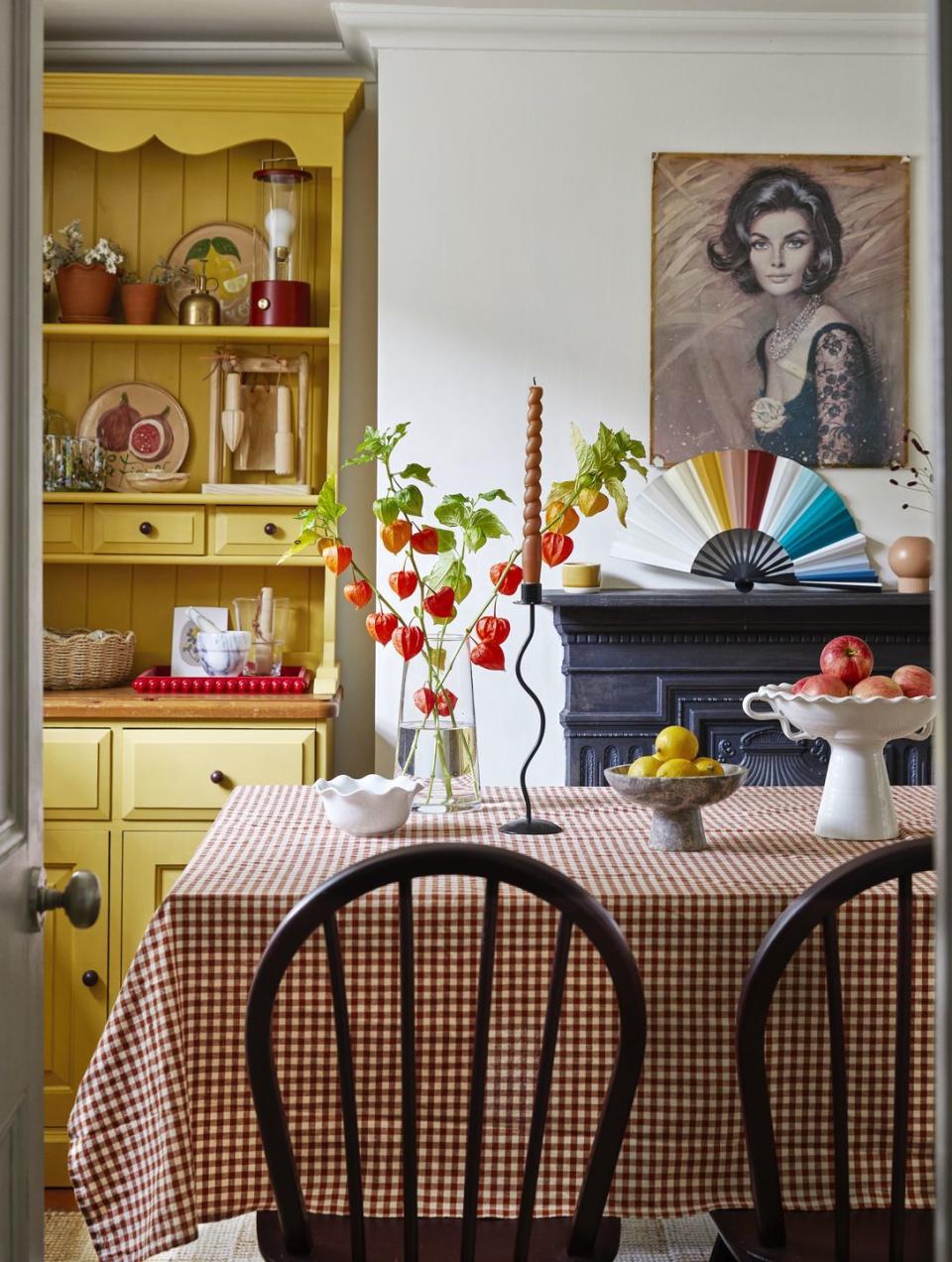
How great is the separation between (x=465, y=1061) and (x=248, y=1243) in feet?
4.10

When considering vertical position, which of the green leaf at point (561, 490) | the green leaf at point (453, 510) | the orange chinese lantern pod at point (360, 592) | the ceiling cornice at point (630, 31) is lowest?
the orange chinese lantern pod at point (360, 592)

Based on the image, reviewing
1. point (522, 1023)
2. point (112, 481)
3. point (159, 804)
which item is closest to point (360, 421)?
point (112, 481)

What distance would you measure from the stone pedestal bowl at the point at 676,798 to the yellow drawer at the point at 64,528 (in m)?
1.99

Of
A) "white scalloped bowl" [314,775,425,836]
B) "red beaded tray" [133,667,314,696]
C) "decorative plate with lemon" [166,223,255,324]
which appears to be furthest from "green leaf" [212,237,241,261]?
"white scalloped bowl" [314,775,425,836]

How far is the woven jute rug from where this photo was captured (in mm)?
2566

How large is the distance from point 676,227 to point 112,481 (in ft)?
5.40

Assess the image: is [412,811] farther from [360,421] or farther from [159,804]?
[360,421]

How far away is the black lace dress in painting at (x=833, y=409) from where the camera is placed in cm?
350

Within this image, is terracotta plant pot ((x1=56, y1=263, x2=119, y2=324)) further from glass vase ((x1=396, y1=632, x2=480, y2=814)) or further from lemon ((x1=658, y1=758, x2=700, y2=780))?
lemon ((x1=658, y1=758, x2=700, y2=780))

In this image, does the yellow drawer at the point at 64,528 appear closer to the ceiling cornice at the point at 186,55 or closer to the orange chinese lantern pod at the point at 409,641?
the ceiling cornice at the point at 186,55

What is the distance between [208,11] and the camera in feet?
11.2

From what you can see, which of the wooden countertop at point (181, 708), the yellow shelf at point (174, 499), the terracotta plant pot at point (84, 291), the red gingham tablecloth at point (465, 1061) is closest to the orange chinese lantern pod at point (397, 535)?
the red gingham tablecloth at point (465, 1061)

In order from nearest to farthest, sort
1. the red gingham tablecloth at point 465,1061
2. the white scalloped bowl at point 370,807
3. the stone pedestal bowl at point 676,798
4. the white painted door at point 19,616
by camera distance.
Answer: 1. the white painted door at point 19,616
2. the red gingham tablecloth at point 465,1061
3. the stone pedestal bowl at point 676,798
4. the white scalloped bowl at point 370,807

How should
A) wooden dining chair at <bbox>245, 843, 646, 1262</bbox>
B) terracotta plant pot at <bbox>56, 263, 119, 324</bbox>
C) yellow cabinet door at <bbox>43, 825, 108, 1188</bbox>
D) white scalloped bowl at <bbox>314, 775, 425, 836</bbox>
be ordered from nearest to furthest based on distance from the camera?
wooden dining chair at <bbox>245, 843, 646, 1262</bbox>, white scalloped bowl at <bbox>314, 775, 425, 836</bbox>, yellow cabinet door at <bbox>43, 825, 108, 1188</bbox>, terracotta plant pot at <bbox>56, 263, 119, 324</bbox>
